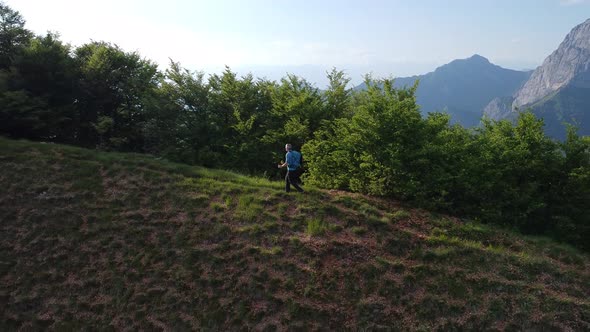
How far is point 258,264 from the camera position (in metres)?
13.3

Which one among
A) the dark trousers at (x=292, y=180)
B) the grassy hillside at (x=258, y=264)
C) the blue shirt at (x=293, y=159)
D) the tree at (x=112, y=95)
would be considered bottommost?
the grassy hillside at (x=258, y=264)

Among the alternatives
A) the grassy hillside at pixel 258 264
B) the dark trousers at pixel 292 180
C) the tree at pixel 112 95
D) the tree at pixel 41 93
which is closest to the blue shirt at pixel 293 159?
the dark trousers at pixel 292 180

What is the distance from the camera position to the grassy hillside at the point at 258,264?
37.2 ft

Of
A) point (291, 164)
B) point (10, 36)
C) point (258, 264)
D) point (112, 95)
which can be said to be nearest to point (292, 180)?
point (291, 164)

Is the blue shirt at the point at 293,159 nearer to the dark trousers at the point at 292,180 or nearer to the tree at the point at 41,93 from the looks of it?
the dark trousers at the point at 292,180

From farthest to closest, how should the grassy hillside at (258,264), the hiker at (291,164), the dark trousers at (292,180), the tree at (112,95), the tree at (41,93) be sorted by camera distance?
1. the tree at (112,95)
2. the tree at (41,93)
3. the dark trousers at (292,180)
4. the hiker at (291,164)
5. the grassy hillside at (258,264)

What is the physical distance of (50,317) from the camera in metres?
11.9

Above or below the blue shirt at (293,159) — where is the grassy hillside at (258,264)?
below

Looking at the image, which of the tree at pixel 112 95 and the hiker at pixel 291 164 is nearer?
the hiker at pixel 291 164

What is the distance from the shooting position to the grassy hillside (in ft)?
37.2

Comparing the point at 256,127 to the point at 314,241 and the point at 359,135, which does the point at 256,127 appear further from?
the point at 314,241

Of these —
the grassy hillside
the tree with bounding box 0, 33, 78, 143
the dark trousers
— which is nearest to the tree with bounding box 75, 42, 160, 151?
the tree with bounding box 0, 33, 78, 143

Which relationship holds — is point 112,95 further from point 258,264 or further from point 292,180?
point 258,264

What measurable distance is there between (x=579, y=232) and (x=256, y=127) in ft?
66.0
